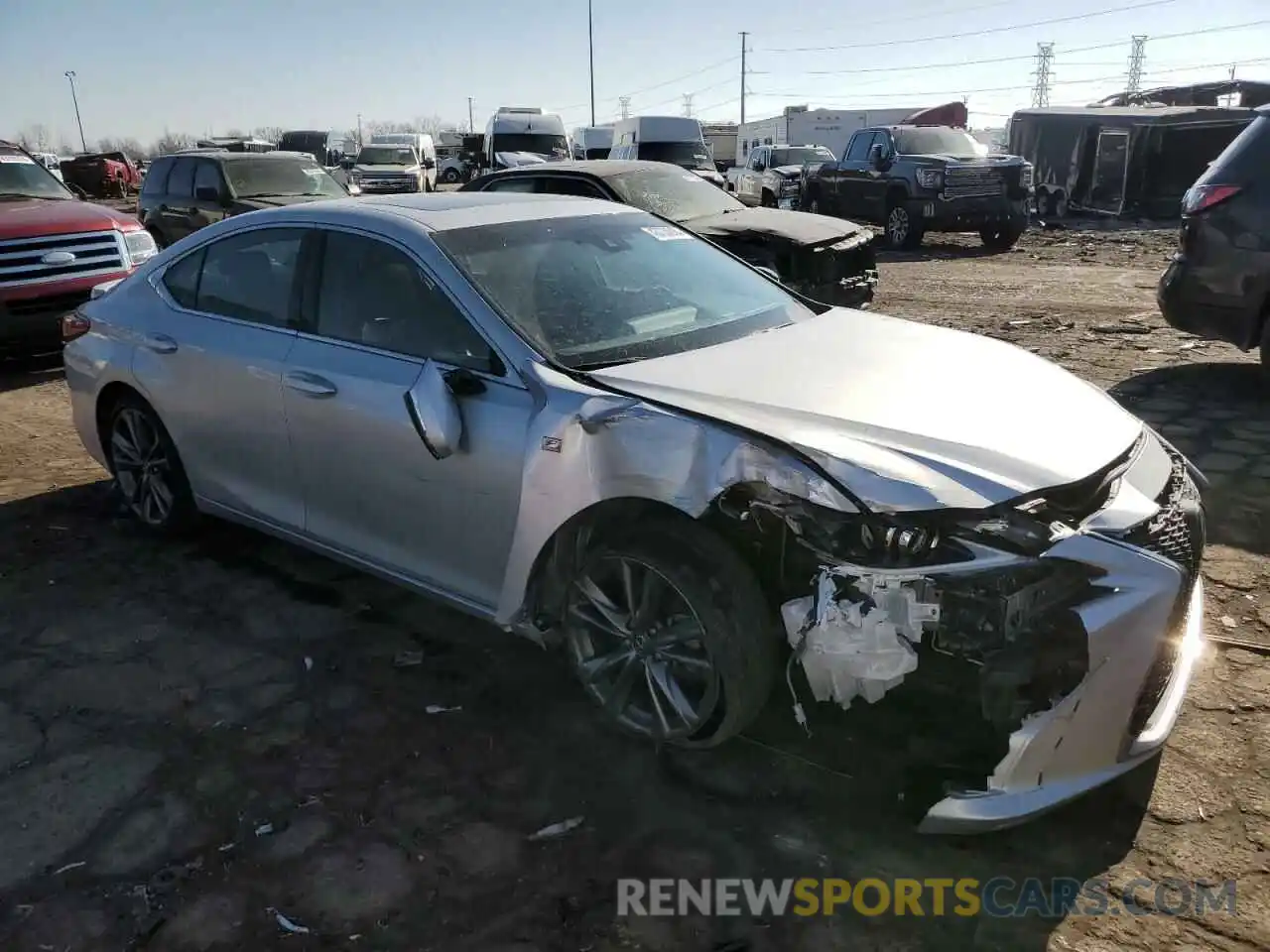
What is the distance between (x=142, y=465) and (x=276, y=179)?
8.75 metres

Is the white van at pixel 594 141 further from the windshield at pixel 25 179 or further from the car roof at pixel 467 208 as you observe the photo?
the car roof at pixel 467 208

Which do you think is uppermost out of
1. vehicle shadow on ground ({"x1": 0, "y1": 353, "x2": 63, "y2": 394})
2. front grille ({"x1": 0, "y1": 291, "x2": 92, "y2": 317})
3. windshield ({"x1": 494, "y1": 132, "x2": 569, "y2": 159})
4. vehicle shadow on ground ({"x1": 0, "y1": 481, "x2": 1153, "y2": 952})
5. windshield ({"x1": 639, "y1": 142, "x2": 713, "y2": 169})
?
windshield ({"x1": 494, "y1": 132, "x2": 569, "y2": 159})

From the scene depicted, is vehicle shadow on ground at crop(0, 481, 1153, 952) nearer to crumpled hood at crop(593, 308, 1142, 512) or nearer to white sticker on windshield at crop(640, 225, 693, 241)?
crumpled hood at crop(593, 308, 1142, 512)

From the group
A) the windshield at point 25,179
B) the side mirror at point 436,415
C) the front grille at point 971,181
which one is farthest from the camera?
the front grille at point 971,181

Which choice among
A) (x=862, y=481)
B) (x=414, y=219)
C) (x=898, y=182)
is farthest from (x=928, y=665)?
(x=898, y=182)

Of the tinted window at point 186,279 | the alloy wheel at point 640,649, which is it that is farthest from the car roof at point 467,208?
the alloy wheel at point 640,649

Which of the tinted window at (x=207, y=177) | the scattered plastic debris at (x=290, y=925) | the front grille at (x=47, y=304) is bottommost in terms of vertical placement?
the scattered plastic debris at (x=290, y=925)

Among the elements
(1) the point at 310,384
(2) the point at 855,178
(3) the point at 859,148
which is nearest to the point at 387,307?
(1) the point at 310,384

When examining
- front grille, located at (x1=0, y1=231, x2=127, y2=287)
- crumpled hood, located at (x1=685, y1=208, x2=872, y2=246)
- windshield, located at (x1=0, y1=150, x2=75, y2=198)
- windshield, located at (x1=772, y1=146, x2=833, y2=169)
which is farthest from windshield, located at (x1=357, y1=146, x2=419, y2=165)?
crumpled hood, located at (x1=685, y1=208, x2=872, y2=246)

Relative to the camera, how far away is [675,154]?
18.6 meters

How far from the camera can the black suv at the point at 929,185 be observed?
15219 mm

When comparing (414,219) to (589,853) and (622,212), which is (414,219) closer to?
(622,212)

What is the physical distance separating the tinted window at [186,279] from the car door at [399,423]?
3.05ft

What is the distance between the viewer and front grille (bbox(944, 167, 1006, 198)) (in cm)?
1509
